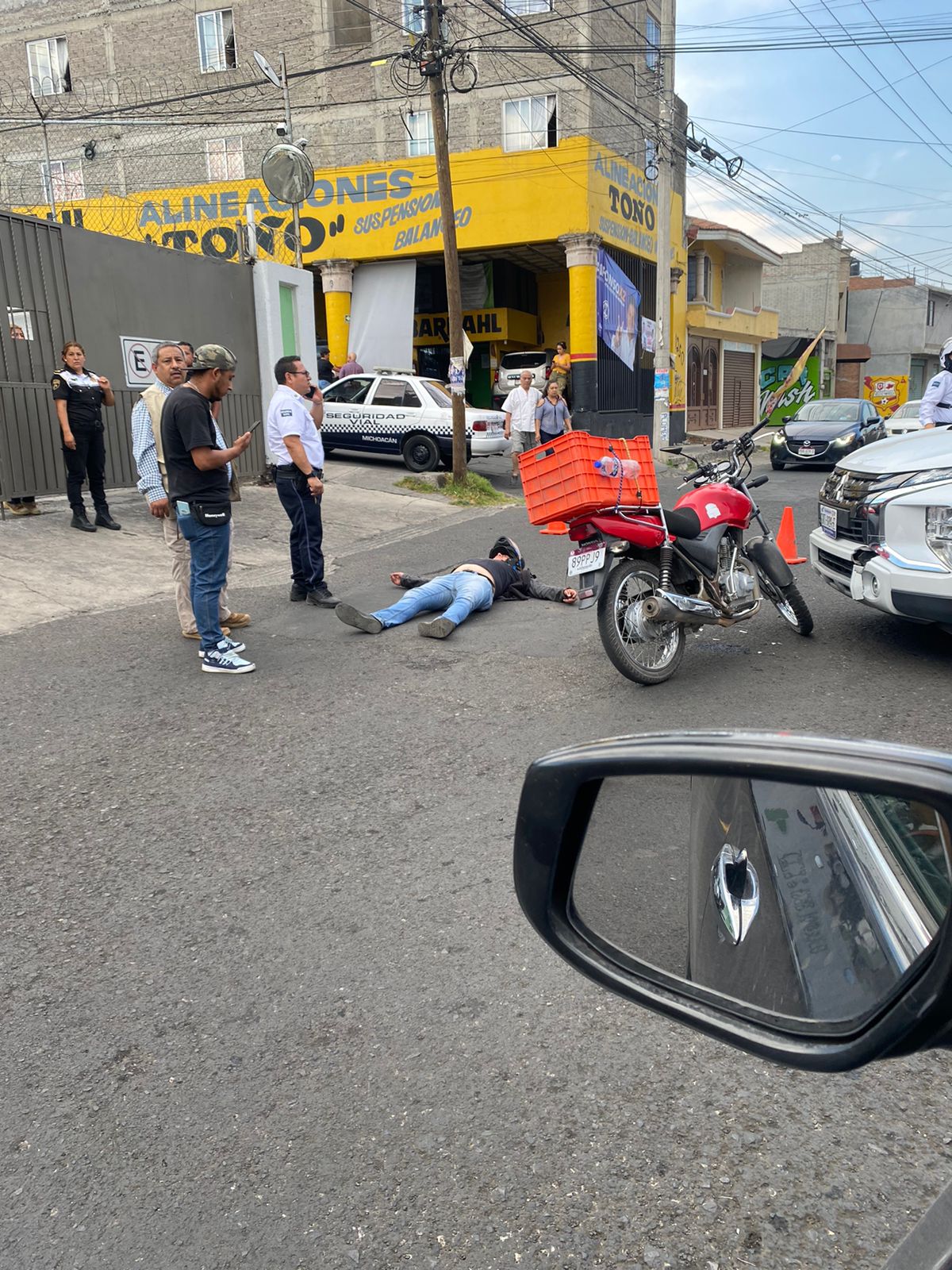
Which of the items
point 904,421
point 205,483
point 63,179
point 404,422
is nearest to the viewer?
point 205,483

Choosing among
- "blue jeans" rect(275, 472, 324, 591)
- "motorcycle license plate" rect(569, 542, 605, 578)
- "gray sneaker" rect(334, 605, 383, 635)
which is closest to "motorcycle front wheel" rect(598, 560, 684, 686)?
"motorcycle license plate" rect(569, 542, 605, 578)

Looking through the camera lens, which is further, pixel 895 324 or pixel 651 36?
pixel 895 324

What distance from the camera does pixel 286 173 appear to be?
46.1ft

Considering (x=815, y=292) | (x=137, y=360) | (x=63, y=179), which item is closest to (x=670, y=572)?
(x=137, y=360)

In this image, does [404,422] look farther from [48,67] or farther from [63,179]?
[48,67]

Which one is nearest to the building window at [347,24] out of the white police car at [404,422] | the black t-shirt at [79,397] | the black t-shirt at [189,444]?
the white police car at [404,422]

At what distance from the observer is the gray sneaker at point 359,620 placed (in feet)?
21.7

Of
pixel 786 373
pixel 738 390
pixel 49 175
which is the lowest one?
pixel 738 390

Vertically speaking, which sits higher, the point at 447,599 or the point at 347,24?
the point at 347,24

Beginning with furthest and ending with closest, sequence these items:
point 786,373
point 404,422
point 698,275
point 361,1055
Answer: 1. point 786,373
2. point 698,275
3. point 404,422
4. point 361,1055

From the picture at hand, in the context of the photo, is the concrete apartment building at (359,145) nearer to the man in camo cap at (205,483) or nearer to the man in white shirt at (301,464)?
the man in white shirt at (301,464)

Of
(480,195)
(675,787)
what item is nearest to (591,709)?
(675,787)

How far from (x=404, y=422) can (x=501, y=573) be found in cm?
933

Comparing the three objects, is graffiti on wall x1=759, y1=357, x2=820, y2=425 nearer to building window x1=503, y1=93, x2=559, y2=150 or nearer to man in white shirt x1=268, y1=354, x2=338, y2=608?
building window x1=503, y1=93, x2=559, y2=150
